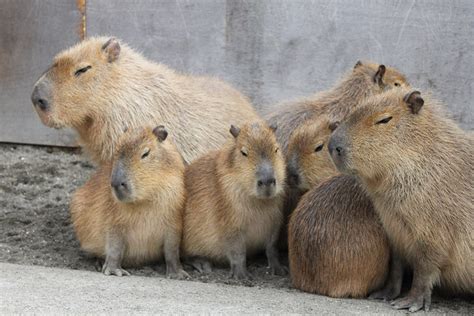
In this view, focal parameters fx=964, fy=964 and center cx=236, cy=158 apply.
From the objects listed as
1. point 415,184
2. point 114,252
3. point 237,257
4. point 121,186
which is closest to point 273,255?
point 237,257

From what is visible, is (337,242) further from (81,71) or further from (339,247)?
(81,71)

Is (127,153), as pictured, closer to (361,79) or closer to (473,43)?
(361,79)

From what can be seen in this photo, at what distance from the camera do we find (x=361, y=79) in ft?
24.9

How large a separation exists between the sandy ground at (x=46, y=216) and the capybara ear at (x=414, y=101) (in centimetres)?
128

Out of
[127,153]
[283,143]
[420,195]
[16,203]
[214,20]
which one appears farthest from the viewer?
[214,20]

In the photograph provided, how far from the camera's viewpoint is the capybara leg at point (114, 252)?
6649 mm

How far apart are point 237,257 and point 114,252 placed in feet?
2.81

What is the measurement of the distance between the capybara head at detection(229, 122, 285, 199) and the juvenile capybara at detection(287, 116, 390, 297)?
24cm

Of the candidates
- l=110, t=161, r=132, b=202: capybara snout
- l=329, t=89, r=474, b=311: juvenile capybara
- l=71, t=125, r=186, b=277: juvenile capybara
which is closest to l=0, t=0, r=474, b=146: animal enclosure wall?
l=71, t=125, r=186, b=277: juvenile capybara

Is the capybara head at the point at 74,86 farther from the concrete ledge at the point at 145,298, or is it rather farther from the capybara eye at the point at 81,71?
the concrete ledge at the point at 145,298

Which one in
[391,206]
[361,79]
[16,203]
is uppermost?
[361,79]

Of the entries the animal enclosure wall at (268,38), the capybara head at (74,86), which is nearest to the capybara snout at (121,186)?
the capybara head at (74,86)

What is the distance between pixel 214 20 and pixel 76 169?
195 centimetres

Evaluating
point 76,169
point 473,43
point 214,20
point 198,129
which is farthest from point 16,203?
point 473,43
